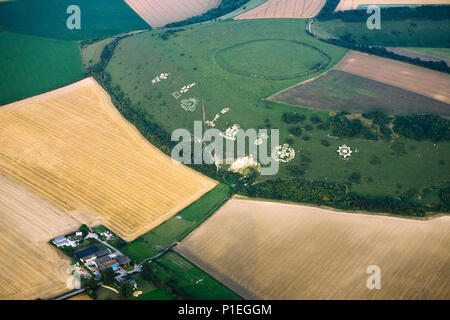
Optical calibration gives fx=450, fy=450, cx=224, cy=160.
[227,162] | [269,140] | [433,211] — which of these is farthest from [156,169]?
[433,211]

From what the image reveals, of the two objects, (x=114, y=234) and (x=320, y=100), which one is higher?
(x=320, y=100)

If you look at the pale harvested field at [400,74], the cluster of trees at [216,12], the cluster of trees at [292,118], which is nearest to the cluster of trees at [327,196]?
the cluster of trees at [292,118]

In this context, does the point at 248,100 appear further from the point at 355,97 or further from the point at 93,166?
the point at 93,166

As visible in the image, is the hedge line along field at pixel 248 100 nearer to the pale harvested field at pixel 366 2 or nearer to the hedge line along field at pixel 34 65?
the hedge line along field at pixel 34 65

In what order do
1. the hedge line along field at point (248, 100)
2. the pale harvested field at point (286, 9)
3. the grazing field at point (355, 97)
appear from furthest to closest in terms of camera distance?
1. the pale harvested field at point (286, 9)
2. the grazing field at point (355, 97)
3. the hedge line along field at point (248, 100)

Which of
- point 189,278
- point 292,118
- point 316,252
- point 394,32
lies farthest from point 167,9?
point 189,278

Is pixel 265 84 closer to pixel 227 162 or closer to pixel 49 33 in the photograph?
pixel 227 162
